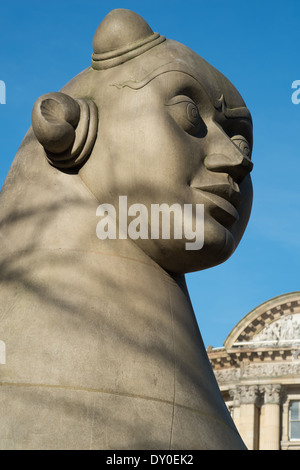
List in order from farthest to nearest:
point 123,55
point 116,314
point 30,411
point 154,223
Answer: point 123,55 → point 154,223 → point 116,314 → point 30,411

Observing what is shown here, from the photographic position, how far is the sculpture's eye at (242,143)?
17.0 ft

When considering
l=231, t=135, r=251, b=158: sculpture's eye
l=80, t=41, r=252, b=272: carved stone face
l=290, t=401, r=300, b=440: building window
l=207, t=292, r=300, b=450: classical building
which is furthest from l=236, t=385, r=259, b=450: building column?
l=80, t=41, r=252, b=272: carved stone face

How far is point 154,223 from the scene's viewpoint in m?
4.66

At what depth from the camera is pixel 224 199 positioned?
191 inches

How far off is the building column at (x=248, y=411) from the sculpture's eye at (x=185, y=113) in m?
31.4

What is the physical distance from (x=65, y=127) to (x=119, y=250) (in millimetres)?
737

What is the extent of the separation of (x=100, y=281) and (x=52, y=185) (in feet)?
2.17

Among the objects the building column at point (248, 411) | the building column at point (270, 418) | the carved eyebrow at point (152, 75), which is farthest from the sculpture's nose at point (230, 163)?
the building column at point (248, 411)

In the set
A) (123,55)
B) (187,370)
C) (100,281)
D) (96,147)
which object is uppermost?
(123,55)

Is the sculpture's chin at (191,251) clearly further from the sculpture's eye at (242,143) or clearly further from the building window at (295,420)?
the building window at (295,420)

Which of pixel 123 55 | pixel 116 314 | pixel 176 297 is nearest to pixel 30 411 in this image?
pixel 116 314

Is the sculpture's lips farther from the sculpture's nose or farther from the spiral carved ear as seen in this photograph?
the spiral carved ear

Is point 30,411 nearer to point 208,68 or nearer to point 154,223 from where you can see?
point 154,223

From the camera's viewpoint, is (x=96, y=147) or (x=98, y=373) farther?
(x=96, y=147)
